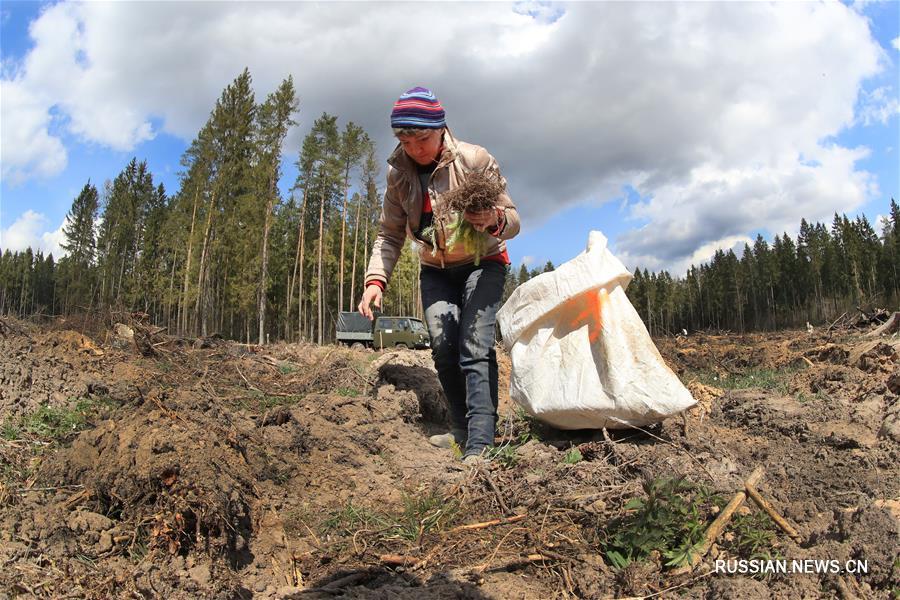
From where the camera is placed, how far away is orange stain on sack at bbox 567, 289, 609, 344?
117 inches

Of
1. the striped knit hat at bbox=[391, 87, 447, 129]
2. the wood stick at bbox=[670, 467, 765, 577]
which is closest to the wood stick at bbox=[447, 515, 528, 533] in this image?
the wood stick at bbox=[670, 467, 765, 577]

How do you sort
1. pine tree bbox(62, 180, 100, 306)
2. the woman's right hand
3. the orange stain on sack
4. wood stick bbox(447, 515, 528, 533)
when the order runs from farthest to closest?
pine tree bbox(62, 180, 100, 306), the woman's right hand, the orange stain on sack, wood stick bbox(447, 515, 528, 533)

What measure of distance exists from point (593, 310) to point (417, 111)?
58.1 inches

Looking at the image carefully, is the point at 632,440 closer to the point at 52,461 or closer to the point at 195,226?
the point at 52,461

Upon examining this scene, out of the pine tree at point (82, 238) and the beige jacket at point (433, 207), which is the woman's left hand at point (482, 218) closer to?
the beige jacket at point (433, 207)

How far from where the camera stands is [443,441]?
331cm

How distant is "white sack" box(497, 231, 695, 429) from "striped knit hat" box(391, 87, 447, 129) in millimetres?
1097

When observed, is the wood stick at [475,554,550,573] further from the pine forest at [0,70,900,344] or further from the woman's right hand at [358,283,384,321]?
the pine forest at [0,70,900,344]

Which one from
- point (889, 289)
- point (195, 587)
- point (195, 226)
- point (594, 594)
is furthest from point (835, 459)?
point (889, 289)

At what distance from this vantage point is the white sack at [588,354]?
9.21ft

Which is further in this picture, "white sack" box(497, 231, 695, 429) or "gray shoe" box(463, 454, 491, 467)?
"white sack" box(497, 231, 695, 429)

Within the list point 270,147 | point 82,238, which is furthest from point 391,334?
point 82,238

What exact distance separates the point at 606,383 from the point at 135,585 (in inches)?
87.8

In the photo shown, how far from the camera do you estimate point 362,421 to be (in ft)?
10.9
